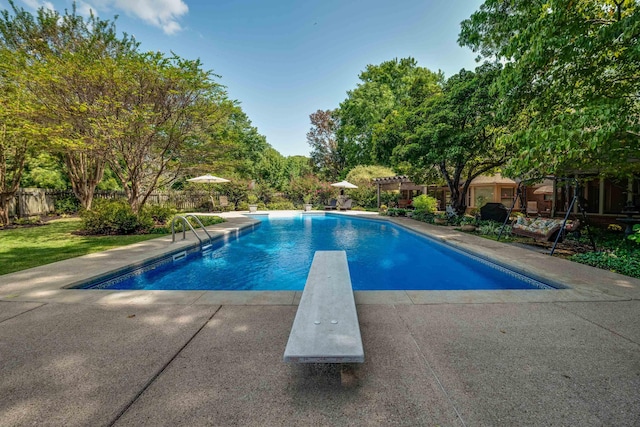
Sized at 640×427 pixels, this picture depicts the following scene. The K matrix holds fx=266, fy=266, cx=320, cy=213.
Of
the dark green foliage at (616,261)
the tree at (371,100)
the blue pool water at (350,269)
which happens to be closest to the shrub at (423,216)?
the blue pool water at (350,269)

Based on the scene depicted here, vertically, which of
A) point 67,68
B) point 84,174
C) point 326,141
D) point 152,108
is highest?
point 326,141

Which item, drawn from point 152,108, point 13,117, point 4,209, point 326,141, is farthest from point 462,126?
point 326,141

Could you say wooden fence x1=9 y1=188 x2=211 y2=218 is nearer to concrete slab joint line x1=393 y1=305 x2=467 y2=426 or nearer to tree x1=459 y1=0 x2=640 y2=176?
concrete slab joint line x1=393 y1=305 x2=467 y2=426

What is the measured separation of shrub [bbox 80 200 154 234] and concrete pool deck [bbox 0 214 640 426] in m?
5.43

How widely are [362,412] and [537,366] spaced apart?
1.43 m

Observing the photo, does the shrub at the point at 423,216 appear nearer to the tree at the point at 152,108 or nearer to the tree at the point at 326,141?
the tree at the point at 152,108

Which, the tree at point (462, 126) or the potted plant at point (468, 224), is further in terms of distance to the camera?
the potted plant at point (468, 224)

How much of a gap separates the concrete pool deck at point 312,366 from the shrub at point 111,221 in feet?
17.8

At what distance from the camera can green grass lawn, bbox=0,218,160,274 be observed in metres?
5.05

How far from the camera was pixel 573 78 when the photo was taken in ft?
17.7

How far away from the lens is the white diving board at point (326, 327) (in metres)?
1.65

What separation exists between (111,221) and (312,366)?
9065 mm

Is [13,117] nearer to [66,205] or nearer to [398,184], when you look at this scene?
[66,205]

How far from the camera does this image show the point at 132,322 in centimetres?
273
